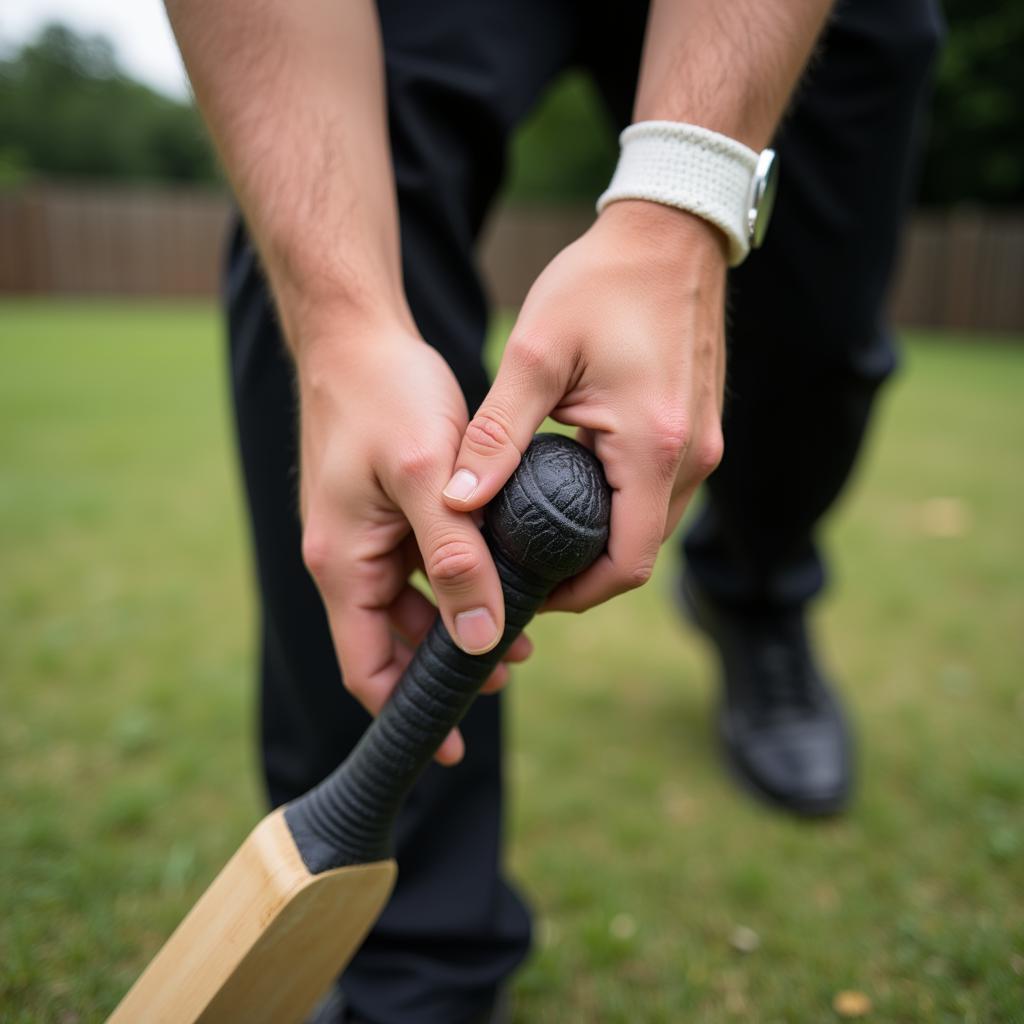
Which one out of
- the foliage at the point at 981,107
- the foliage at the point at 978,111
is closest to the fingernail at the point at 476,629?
the foliage at the point at 978,111

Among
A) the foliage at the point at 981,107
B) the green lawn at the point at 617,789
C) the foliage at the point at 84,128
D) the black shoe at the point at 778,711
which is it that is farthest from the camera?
the foliage at the point at 84,128

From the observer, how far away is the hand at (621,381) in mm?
759

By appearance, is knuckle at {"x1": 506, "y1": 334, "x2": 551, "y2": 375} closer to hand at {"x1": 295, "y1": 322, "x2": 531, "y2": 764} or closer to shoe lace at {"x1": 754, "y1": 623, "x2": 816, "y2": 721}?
hand at {"x1": 295, "y1": 322, "x2": 531, "y2": 764}

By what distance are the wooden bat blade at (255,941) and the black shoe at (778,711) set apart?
105cm

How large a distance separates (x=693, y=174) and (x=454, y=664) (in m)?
0.52

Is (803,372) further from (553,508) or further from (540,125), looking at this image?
(540,125)

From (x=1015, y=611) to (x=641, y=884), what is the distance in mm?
1732

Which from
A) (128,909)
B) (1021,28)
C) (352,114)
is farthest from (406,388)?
(1021,28)

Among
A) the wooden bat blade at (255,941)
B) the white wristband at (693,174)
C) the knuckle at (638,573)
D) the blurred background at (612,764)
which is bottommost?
the blurred background at (612,764)

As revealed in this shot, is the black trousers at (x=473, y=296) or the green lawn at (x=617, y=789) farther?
the green lawn at (x=617, y=789)

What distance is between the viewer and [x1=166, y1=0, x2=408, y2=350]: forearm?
886 millimetres

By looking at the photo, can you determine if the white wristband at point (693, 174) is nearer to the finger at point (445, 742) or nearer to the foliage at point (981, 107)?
the finger at point (445, 742)

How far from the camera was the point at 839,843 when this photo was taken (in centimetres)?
160

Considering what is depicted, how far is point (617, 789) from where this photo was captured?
1.77 metres
